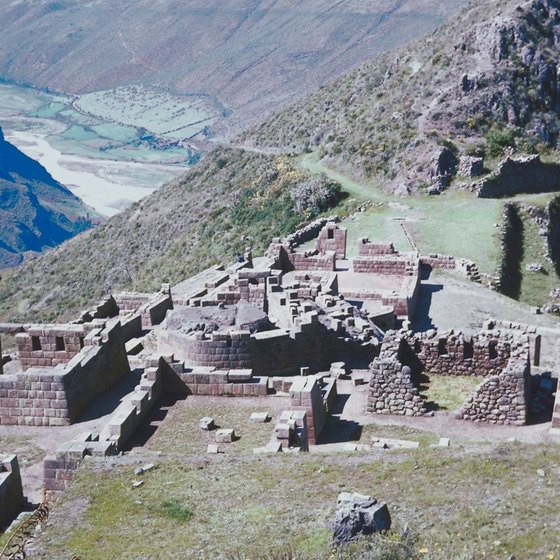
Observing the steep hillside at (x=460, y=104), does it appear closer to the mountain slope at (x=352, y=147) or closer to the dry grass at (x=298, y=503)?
the mountain slope at (x=352, y=147)

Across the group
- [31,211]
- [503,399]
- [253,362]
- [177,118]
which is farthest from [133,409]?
[177,118]

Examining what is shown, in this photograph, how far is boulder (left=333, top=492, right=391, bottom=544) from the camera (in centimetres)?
1172

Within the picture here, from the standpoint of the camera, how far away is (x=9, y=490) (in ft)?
49.6

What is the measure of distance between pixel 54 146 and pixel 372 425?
168910mm

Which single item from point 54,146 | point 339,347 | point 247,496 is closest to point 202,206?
point 339,347

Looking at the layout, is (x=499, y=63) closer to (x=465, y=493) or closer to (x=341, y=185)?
(x=341, y=185)

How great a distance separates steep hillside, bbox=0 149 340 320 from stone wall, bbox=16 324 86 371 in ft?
125

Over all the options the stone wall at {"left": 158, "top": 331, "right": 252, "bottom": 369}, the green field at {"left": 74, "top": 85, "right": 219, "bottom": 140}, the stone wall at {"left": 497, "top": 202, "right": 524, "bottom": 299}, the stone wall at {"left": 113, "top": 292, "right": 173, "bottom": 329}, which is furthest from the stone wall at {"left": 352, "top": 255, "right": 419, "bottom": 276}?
the green field at {"left": 74, "top": 85, "right": 219, "bottom": 140}

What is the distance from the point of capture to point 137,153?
552 feet

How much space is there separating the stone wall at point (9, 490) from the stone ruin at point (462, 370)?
7.25 meters

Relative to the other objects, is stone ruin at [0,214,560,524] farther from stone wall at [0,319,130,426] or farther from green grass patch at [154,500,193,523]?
green grass patch at [154,500,193,523]

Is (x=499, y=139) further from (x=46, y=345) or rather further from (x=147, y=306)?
(x=46, y=345)

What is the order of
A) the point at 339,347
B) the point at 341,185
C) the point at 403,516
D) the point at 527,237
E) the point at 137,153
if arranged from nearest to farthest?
the point at 403,516
the point at 339,347
the point at 527,237
the point at 341,185
the point at 137,153

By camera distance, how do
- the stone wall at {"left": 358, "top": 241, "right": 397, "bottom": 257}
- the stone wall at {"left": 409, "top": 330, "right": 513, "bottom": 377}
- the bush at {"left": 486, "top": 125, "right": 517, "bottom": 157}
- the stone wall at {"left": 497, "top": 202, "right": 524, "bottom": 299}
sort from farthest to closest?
the bush at {"left": 486, "top": 125, "right": 517, "bottom": 157} < the stone wall at {"left": 497, "top": 202, "right": 524, "bottom": 299} < the stone wall at {"left": 358, "top": 241, "right": 397, "bottom": 257} < the stone wall at {"left": 409, "top": 330, "right": 513, "bottom": 377}
